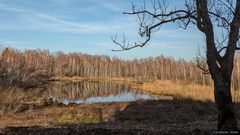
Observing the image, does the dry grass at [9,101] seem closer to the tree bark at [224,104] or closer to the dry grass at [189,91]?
the tree bark at [224,104]

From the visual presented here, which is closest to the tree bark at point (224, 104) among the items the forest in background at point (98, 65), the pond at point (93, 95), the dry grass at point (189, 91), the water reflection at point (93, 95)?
the dry grass at point (189, 91)

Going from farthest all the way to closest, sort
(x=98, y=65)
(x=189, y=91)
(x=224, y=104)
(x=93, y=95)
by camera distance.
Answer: (x=98, y=65) < (x=93, y=95) < (x=189, y=91) < (x=224, y=104)

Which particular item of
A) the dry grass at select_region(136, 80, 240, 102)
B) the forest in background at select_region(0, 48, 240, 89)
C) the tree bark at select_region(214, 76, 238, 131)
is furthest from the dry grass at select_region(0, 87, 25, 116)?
the forest in background at select_region(0, 48, 240, 89)

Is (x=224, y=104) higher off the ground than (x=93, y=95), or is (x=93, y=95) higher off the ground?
(x=224, y=104)

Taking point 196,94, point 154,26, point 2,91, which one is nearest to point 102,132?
point 154,26

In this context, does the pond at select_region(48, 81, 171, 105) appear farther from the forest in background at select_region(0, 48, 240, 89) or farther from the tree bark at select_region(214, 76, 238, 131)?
the forest in background at select_region(0, 48, 240, 89)

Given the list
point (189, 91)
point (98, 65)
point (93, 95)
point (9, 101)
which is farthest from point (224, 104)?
point (98, 65)

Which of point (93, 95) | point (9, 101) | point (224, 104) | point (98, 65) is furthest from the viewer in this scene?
point (98, 65)

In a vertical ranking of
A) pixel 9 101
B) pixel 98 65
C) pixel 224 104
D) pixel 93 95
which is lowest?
pixel 93 95

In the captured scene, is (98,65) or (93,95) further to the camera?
(98,65)

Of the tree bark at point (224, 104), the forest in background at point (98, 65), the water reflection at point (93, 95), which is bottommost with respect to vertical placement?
the water reflection at point (93, 95)

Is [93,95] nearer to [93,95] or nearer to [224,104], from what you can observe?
[93,95]

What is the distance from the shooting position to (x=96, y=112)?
18141 millimetres

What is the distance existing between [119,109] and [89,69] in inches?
2859
